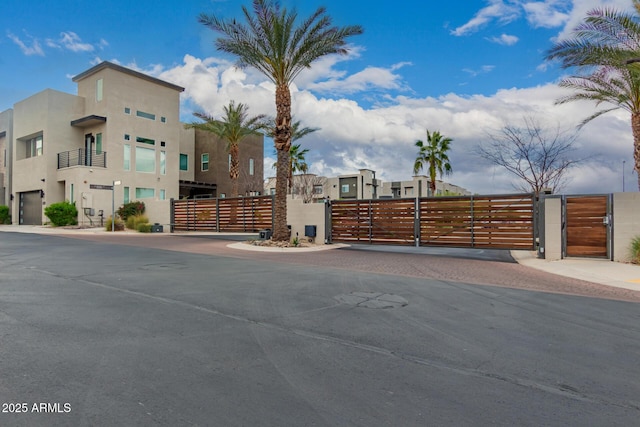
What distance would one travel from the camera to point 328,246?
1958 centimetres

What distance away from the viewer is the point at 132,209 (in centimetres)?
3034

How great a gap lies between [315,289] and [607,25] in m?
15.4

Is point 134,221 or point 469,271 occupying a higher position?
point 134,221

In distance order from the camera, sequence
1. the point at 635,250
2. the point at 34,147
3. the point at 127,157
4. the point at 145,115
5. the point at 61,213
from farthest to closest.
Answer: the point at 34,147 < the point at 145,115 < the point at 127,157 < the point at 61,213 < the point at 635,250

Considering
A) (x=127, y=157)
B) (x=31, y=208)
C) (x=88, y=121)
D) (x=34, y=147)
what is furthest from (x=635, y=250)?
(x=34, y=147)

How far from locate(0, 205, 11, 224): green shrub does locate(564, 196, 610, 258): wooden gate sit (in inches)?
1757

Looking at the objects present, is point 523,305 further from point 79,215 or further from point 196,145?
point 196,145

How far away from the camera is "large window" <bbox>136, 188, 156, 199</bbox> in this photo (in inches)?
1351

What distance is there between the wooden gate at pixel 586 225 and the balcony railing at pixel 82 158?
32.1 meters

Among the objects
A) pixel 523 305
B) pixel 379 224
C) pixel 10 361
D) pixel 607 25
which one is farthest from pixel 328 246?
pixel 10 361

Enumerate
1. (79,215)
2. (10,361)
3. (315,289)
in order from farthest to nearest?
(79,215), (315,289), (10,361)

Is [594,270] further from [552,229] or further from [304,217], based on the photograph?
[304,217]

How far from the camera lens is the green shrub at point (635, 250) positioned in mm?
12750

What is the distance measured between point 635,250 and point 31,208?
42.2 metres
